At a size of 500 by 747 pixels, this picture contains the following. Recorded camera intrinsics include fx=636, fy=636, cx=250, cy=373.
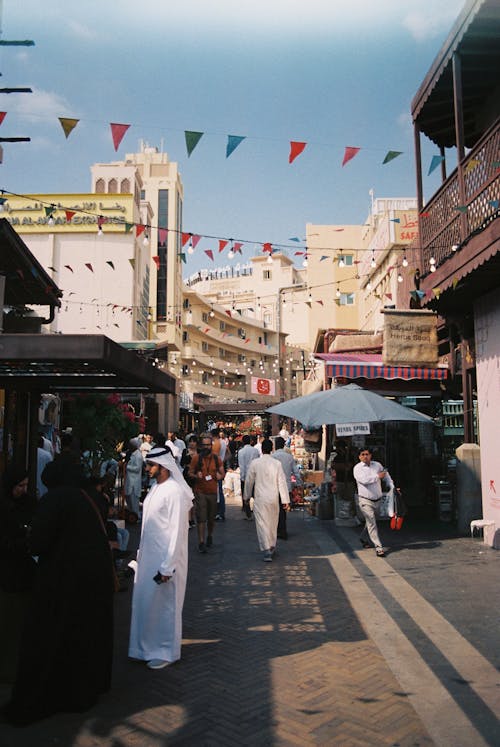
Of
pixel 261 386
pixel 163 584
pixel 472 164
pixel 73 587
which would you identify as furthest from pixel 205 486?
pixel 261 386

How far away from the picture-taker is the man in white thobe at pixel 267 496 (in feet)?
29.8

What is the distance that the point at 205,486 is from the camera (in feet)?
32.0

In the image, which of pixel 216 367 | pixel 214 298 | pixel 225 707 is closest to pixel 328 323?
pixel 216 367

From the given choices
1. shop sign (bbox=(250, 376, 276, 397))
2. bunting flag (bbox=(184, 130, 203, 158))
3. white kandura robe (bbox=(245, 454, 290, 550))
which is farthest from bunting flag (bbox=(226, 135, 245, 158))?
shop sign (bbox=(250, 376, 276, 397))

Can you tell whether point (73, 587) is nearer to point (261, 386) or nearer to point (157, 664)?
point (157, 664)

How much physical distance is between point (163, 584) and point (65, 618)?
108 cm

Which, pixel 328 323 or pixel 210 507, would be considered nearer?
pixel 210 507

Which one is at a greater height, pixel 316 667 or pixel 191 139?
pixel 191 139

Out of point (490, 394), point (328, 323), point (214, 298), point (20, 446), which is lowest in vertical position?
point (20, 446)

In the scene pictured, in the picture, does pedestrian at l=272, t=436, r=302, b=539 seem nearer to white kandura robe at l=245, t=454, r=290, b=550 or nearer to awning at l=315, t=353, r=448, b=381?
white kandura robe at l=245, t=454, r=290, b=550

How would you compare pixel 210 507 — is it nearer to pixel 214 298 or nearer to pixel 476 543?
pixel 476 543

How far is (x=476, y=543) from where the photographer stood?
33.9 feet

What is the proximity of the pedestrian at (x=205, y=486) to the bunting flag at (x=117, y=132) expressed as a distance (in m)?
4.61

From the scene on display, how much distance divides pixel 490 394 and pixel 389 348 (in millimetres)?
2971
